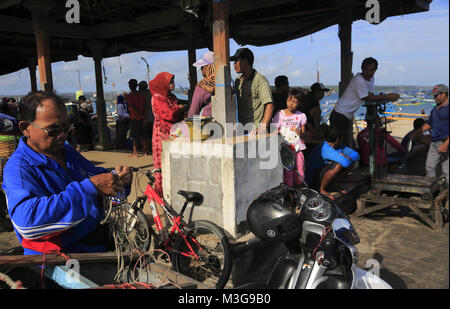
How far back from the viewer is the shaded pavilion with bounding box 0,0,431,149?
5.12 metres

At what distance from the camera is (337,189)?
5.50 m

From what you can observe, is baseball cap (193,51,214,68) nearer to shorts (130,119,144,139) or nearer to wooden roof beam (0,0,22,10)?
wooden roof beam (0,0,22,10)

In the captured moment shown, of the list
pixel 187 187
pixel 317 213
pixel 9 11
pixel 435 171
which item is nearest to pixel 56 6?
pixel 9 11

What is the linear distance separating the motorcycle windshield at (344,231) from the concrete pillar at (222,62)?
2.14 meters

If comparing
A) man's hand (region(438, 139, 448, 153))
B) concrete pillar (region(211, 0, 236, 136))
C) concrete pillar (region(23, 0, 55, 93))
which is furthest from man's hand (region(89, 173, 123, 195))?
concrete pillar (region(23, 0, 55, 93))

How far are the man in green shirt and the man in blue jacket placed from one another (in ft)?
7.62

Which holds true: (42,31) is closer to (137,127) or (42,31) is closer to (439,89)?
(137,127)

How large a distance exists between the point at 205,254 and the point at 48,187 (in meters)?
1.86

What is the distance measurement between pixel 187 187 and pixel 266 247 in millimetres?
1084

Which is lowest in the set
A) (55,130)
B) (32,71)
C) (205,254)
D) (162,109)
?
(205,254)

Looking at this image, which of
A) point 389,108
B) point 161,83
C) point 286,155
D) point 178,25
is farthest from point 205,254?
point 389,108

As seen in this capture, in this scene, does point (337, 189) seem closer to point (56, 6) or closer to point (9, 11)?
point (56, 6)

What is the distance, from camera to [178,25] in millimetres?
9461

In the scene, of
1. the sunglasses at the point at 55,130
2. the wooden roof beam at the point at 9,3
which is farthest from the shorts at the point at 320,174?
the wooden roof beam at the point at 9,3
